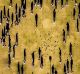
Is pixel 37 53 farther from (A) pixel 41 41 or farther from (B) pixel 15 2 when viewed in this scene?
(B) pixel 15 2

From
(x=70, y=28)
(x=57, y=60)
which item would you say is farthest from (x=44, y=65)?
(x=70, y=28)

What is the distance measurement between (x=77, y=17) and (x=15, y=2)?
0.25 m

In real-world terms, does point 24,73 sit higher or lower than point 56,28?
lower

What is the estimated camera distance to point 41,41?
96 centimetres

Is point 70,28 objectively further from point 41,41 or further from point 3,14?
point 3,14

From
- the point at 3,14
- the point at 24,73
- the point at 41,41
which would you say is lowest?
the point at 24,73

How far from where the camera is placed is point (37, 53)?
0.96 metres

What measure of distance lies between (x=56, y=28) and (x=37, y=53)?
120mm

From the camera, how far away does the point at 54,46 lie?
0.96 metres

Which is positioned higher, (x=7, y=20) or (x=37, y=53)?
(x=7, y=20)

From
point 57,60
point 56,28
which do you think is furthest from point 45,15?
point 57,60

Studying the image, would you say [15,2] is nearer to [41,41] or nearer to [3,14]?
[3,14]

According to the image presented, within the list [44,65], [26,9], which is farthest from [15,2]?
[44,65]

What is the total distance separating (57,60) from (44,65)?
0.05 m
